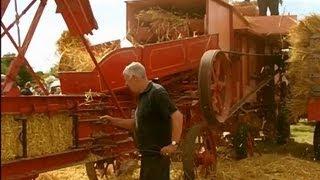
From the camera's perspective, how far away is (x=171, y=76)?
771 centimetres

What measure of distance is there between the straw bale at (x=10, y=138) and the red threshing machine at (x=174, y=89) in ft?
0.09

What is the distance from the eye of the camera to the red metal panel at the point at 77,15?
5.44 metres

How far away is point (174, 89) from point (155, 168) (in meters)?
3.71

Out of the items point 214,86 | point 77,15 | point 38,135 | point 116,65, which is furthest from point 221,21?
point 38,135

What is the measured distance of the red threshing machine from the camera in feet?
16.0

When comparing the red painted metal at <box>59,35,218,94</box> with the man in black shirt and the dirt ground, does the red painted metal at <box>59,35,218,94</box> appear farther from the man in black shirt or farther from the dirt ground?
the man in black shirt

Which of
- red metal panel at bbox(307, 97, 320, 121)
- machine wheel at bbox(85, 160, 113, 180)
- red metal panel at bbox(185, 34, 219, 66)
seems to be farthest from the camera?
red metal panel at bbox(307, 97, 320, 121)

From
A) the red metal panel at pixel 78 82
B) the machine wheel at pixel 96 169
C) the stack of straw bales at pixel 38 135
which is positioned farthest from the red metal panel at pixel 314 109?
the stack of straw bales at pixel 38 135

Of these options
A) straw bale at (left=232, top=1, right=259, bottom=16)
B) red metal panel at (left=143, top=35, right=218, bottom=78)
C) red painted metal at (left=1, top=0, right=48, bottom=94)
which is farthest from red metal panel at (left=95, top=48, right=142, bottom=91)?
straw bale at (left=232, top=1, right=259, bottom=16)

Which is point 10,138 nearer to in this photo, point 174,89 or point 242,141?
point 174,89

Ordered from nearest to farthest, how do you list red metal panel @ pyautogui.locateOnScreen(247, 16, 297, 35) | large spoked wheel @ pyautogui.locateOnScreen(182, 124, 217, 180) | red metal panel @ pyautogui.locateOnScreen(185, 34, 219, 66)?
large spoked wheel @ pyautogui.locateOnScreen(182, 124, 217, 180) → red metal panel @ pyautogui.locateOnScreen(185, 34, 219, 66) → red metal panel @ pyautogui.locateOnScreen(247, 16, 297, 35)

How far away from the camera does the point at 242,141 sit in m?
9.45

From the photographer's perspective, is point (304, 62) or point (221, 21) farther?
point (304, 62)

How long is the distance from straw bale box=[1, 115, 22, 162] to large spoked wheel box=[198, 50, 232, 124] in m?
2.78
